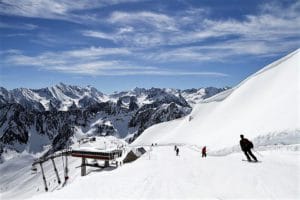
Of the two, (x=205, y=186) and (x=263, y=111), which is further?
(x=263, y=111)

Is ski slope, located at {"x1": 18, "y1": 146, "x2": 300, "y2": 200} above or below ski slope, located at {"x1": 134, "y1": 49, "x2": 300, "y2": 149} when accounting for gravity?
below

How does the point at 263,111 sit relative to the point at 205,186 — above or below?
above

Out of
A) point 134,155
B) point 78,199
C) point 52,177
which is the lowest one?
point 52,177

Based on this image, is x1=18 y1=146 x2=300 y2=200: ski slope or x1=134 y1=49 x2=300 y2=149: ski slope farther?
x1=134 y1=49 x2=300 y2=149: ski slope

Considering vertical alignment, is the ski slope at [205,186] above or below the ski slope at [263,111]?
below

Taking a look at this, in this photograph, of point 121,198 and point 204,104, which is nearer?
point 121,198

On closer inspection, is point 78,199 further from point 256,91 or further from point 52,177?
point 52,177

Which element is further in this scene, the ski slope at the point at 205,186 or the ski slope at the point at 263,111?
the ski slope at the point at 263,111

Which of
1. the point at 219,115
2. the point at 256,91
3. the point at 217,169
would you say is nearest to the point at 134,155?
the point at 219,115

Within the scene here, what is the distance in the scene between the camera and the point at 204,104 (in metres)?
110

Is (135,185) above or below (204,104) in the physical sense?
below

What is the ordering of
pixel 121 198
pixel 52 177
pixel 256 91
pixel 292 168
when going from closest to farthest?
pixel 121 198 < pixel 292 168 < pixel 256 91 < pixel 52 177

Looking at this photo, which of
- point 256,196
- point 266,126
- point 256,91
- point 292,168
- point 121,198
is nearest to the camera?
point 256,196

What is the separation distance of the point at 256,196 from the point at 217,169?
5.96 m
